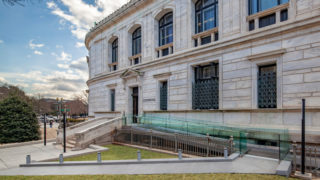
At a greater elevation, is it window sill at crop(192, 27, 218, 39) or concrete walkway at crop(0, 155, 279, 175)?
window sill at crop(192, 27, 218, 39)

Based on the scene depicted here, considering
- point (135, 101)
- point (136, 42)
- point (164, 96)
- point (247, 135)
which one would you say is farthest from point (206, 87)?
point (136, 42)

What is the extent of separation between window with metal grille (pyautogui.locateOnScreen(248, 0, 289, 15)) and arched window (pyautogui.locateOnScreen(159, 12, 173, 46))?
662 cm

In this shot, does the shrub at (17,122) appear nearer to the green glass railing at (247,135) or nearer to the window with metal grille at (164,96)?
the window with metal grille at (164,96)

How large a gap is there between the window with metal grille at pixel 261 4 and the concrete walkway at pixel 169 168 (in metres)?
8.41

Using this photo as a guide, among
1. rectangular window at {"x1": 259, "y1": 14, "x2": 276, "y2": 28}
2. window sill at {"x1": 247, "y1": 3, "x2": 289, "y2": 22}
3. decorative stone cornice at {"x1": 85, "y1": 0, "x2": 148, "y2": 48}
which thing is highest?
decorative stone cornice at {"x1": 85, "y1": 0, "x2": 148, "y2": 48}

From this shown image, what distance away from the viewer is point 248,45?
480 inches

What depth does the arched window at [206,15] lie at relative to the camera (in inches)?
583


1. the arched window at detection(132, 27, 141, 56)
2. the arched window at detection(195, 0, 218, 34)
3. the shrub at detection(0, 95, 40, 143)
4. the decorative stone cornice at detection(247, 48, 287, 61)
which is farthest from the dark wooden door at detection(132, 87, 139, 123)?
the decorative stone cornice at detection(247, 48, 287, 61)

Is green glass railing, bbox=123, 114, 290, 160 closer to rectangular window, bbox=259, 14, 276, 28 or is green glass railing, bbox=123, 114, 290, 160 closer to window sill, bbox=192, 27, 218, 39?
rectangular window, bbox=259, 14, 276, 28

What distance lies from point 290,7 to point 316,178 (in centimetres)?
825

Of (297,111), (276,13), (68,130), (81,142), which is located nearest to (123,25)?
(68,130)

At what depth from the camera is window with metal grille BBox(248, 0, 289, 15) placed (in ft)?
→ 38.9

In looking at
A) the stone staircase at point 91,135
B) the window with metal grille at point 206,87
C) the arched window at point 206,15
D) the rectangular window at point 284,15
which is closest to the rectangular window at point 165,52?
the arched window at point 206,15

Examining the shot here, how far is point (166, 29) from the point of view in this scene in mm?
18141
